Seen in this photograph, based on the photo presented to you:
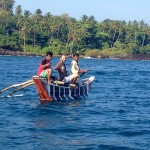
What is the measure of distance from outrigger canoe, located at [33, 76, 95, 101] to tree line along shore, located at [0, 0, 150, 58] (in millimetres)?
114201

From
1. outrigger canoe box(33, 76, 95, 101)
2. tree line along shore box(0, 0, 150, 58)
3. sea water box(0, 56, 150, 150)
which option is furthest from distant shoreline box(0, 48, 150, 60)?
sea water box(0, 56, 150, 150)

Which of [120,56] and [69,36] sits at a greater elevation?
[69,36]

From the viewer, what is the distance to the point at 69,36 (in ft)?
498

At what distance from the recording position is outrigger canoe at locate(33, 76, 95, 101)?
2181cm

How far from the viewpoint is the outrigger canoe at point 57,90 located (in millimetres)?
21812

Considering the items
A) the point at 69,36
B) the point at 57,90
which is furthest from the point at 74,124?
the point at 69,36

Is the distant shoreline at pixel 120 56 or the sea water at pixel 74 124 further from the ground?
the sea water at pixel 74 124

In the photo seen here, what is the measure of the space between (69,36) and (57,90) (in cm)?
12975

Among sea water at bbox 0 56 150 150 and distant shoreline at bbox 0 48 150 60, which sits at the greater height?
sea water at bbox 0 56 150 150

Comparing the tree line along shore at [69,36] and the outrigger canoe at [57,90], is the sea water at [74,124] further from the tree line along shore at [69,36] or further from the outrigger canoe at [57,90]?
the tree line along shore at [69,36]

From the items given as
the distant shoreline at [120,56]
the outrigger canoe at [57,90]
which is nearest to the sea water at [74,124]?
the outrigger canoe at [57,90]

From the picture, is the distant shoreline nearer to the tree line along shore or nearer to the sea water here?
the tree line along shore

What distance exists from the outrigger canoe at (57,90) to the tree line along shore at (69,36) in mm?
114201

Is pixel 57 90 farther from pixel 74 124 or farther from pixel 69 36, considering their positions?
pixel 69 36
